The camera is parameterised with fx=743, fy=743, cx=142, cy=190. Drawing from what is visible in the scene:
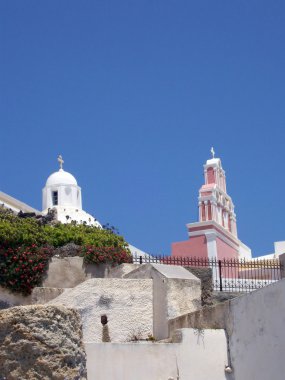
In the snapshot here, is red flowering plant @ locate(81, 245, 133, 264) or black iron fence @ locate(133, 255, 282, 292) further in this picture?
black iron fence @ locate(133, 255, 282, 292)

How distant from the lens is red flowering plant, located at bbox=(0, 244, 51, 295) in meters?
15.8

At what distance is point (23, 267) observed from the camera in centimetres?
1593

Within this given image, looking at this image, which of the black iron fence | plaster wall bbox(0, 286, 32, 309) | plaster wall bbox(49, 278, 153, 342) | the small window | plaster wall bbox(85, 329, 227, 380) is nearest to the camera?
plaster wall bbox(85, 329, 227, 380)

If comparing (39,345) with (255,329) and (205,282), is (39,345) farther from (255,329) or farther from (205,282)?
(205,282)

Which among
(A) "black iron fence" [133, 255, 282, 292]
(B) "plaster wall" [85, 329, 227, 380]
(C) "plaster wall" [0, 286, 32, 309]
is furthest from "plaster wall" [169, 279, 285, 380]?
(A) "black iron fence" [133, 255, 282, 292]

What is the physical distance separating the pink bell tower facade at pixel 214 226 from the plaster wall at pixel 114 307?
17.9 m

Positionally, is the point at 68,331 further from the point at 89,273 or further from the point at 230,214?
the point at 230,214

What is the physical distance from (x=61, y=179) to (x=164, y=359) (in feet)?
99.7

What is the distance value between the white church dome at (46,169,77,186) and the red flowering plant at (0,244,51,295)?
24.3m

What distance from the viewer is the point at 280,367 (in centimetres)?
1016

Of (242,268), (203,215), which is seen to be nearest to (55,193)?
(203,215)

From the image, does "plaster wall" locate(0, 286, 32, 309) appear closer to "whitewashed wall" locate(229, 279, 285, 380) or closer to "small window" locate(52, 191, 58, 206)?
"whitewashed wall" locate(229, 279, 285, 380)

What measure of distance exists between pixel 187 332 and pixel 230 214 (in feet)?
87.2

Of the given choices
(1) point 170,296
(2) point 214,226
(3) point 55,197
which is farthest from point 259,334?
(3) point 55,197
